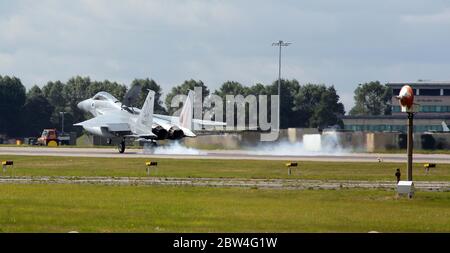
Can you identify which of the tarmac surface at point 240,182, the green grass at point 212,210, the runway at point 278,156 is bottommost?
the green grass at point 212,210

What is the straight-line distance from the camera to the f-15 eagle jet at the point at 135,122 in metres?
110

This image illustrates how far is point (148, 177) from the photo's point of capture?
66938 mm

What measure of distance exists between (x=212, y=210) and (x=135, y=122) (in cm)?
7291

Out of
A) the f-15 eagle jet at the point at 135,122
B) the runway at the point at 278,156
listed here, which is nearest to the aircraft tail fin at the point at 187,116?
the f-15 eagle jet at the point at 135,122

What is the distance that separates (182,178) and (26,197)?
18691 millimetres

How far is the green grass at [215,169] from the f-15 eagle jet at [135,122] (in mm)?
14166

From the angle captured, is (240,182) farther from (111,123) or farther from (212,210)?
(111,123)

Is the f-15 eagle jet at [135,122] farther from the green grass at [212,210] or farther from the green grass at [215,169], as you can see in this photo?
the green grass at [212,210]

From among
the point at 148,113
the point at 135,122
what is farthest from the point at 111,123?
the point at 148,113

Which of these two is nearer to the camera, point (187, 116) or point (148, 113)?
point (187, 116)

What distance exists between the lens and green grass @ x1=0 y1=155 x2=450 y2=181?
232 ft

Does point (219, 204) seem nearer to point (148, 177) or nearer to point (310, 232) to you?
point (310, 232)

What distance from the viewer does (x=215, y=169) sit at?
261 ft
